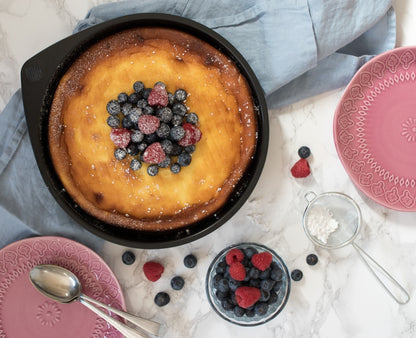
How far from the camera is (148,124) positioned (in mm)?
1255

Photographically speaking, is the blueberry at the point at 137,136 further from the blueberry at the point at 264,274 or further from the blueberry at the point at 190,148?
the blueberry at the point at 264,274

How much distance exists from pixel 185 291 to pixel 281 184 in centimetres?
54

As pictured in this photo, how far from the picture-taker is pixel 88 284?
155cm

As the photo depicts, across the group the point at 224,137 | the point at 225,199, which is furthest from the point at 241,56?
the point at 225,199

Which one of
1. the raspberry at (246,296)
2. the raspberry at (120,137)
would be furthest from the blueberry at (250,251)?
the raspberry at (120,137)

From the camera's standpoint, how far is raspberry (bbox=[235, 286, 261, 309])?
146cm

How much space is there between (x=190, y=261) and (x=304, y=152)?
1.87 feet

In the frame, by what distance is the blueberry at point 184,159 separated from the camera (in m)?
1.32

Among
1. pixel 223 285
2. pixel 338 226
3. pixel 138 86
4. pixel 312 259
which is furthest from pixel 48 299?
pixel 338 226

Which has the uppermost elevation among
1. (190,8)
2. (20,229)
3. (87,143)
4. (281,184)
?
(190,8)

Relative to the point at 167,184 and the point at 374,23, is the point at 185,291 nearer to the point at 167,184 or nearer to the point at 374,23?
the point at 167,184

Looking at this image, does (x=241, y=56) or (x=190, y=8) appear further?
(x=190, y=8)

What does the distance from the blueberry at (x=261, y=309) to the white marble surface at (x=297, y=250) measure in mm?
137

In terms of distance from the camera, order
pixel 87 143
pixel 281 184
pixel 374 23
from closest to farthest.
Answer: pixel 87 143 → pixel 374 23 → pixel 281 184
